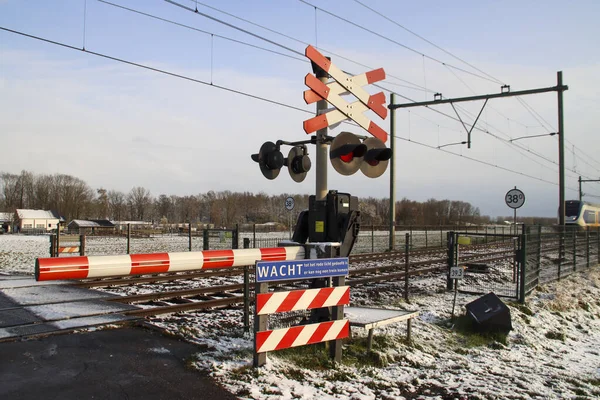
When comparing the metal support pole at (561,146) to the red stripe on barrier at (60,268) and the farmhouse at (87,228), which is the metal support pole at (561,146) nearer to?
the farmhouse at (87,228)

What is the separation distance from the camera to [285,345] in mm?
5324

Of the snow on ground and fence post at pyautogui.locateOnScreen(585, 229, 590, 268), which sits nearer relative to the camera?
the snow on ground

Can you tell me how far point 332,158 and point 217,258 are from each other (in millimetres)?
2289

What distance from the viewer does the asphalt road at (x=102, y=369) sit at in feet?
15.0

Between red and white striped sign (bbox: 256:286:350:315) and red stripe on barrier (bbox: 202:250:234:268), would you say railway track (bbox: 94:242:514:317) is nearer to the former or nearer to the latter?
red stripe on barrier (bbox: 202:250:234:268)

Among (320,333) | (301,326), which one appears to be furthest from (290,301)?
(320,333)

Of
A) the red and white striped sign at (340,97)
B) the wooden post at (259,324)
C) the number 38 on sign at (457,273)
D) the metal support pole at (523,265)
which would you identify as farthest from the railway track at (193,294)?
the red and white striped sign at (340,97)

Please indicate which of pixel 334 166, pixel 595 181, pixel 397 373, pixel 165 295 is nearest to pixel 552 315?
pixel 397 373

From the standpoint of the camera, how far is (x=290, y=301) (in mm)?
5328

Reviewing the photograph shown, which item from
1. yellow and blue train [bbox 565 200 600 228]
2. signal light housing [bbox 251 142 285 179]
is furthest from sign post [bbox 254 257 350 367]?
yellow and blue train [bbox 565 200 600 228]

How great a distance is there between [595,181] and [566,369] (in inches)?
2119

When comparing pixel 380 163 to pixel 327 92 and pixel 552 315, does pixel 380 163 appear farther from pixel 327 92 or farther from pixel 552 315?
pixel 552 315

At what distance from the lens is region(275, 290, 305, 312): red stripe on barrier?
17.3ft

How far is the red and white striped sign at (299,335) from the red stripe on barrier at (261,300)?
30 centimetres
